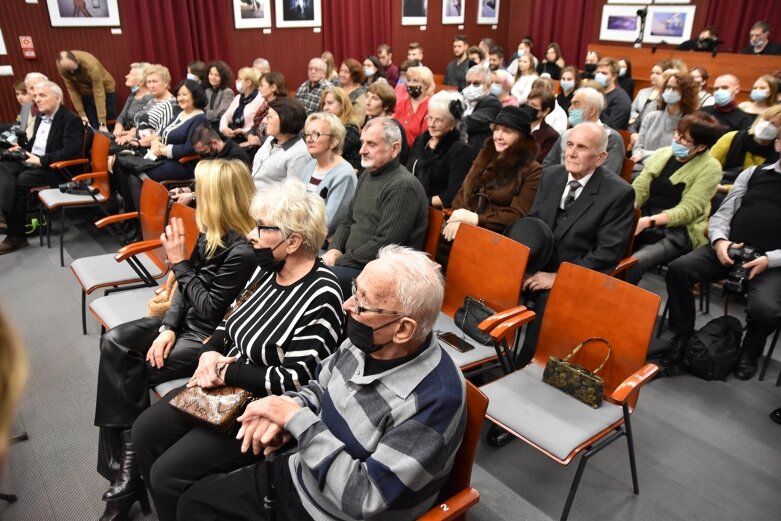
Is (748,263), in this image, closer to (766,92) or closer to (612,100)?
(766,92)

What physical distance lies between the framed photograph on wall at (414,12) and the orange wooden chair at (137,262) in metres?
8.73

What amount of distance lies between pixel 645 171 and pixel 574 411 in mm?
2317

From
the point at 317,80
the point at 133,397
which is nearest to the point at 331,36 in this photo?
the point at 317,80

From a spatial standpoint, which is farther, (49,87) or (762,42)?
(762,42)

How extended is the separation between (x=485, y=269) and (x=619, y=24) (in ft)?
31.8

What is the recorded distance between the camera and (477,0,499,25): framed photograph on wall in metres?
12.2

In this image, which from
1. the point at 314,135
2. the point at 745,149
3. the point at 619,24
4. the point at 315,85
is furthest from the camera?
the point at 619,24

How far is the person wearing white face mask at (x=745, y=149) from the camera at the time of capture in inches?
149

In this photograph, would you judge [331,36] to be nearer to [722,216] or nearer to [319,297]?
[722,216]

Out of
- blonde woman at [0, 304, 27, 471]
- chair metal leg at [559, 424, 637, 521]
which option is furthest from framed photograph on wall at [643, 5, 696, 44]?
blonde woman at [0, 304, 27, 471]

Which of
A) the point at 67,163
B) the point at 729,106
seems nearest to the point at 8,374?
the point at 67,163

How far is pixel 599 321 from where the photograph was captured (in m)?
2.33

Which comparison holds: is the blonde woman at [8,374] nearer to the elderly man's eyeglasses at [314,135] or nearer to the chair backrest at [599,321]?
the chair backrest at [599,321]

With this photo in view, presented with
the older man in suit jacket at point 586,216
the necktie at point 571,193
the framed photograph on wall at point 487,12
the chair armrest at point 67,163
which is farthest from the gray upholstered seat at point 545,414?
the framed photograph on wall at point 487,12
